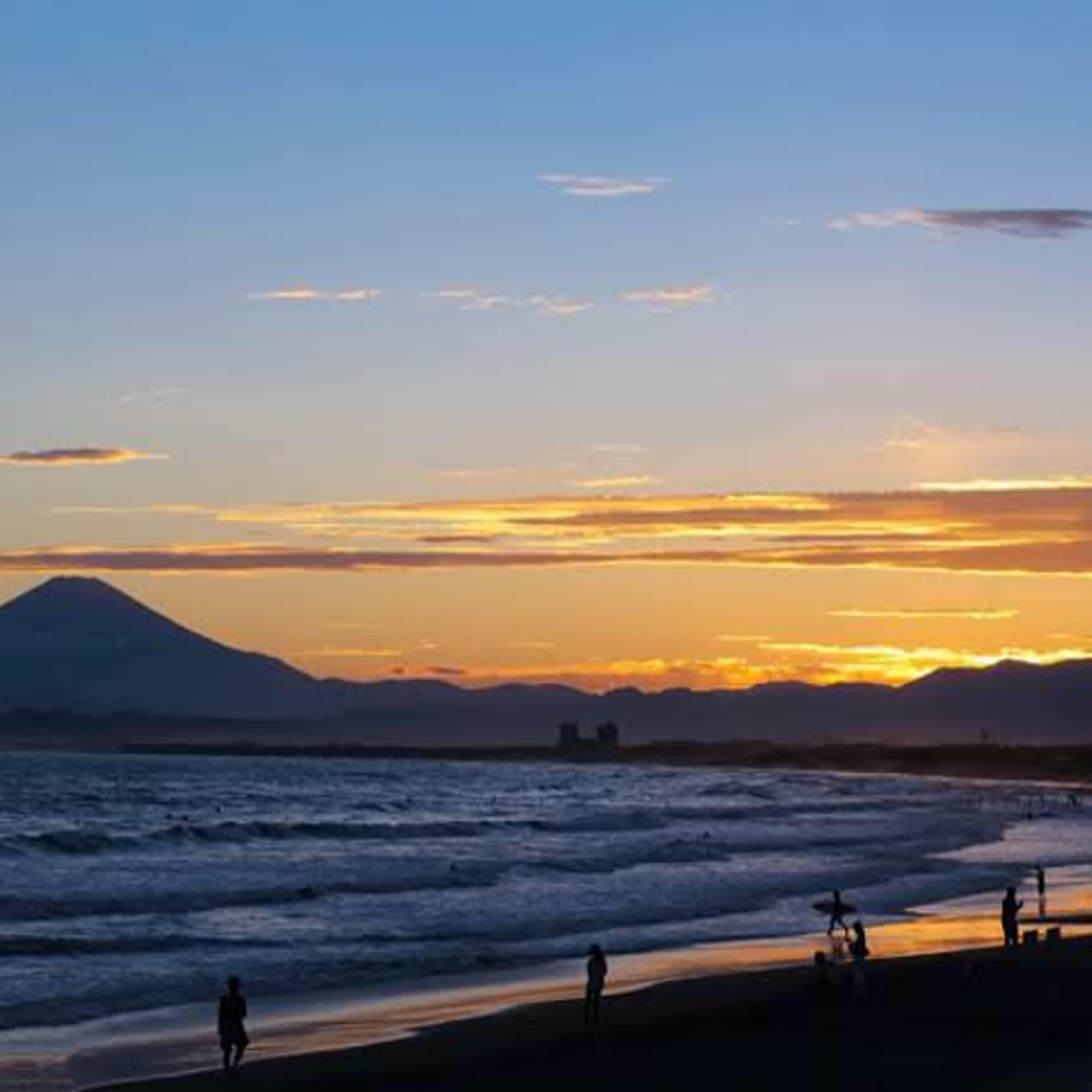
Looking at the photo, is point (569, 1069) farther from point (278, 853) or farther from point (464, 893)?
point (278, 853)

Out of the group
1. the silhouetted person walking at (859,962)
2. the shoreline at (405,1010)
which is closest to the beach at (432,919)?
the shoreline at (405,1010)

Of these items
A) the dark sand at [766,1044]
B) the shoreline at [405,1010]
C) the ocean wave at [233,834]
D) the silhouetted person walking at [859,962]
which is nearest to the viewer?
the dark sand at [766,1044]

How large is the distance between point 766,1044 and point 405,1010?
6765mm

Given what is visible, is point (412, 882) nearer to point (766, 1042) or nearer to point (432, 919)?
point (432, 919)

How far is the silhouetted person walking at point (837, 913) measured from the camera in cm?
3978

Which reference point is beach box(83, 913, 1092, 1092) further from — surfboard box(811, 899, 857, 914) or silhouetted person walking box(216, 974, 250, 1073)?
surfboard box(811, 899, 857, 914)

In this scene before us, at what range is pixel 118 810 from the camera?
106125 mm

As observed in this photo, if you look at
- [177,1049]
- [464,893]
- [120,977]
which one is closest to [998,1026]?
[177,1049]

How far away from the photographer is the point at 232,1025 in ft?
82.6

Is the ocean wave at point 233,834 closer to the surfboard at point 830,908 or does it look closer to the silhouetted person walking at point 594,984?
the surfboard at point 830,908

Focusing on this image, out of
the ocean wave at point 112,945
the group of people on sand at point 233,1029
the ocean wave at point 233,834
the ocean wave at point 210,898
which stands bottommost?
the ocean wave at point 233,834

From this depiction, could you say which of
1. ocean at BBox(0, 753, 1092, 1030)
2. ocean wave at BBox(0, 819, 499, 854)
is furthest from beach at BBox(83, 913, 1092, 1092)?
ocean wave at BBox(0, 819, 499, 854)

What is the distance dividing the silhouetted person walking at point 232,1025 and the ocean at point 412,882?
18.3 ft

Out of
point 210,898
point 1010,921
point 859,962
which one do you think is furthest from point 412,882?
point 859,962
